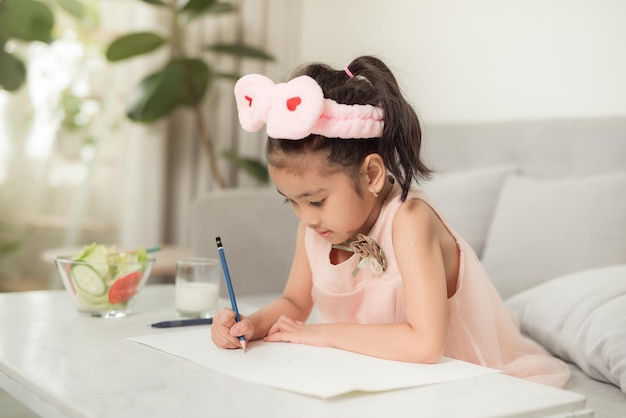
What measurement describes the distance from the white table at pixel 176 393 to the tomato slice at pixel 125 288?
214 millimetres

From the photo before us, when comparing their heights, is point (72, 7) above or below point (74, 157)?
above

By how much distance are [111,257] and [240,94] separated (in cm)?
44

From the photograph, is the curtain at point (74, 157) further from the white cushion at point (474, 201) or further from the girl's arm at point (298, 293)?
the girl's arm at point (298, 293)

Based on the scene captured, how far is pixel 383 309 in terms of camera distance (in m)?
1.28

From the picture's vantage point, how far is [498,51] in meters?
2.45

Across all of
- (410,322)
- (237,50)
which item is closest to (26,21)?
(237,50)

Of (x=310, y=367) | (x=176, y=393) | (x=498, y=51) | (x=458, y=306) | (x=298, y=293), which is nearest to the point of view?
(x=176, y=393)

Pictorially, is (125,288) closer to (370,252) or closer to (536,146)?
(370,252)

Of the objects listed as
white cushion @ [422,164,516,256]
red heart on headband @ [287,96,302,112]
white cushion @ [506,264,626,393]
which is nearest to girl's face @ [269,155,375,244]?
red heart on headband @ [287,96,302,112]

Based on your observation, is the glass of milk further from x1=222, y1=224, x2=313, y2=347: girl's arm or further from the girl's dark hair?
the girl's dark hair

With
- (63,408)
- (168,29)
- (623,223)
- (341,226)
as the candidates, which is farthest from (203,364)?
(168,29)

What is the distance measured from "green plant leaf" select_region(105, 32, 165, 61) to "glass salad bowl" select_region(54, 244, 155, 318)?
166 centimetres

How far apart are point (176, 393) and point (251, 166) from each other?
7.72 feet

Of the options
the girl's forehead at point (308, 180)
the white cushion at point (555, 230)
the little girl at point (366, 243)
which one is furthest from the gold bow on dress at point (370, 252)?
the white cushion at point (555, 230)
